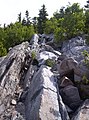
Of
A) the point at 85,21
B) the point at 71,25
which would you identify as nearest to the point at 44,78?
the point at 71,25

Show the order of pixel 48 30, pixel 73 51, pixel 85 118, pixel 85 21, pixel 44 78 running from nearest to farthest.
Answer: pixel 85 118 → pixel 44 78 → pixel 73 51 → pixel 85 21 → pixel 48 30

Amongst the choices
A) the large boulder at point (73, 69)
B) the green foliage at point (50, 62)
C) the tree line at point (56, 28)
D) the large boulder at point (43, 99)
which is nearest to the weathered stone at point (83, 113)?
the large boulder at point (43, 99)

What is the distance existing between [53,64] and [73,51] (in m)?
6.89

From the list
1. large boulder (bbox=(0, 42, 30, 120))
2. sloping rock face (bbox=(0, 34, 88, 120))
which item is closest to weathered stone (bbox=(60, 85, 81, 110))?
sloping rock face (bbox=(0, 34, 88, 120))

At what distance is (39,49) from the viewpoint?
41.9 meters

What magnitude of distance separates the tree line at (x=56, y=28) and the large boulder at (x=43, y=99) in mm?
23154

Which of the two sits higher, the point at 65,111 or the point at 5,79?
the point at 5,79

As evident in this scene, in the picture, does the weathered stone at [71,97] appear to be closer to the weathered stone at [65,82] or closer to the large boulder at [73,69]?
the weathered stone at [65,82]

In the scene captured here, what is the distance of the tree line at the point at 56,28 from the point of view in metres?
48.5

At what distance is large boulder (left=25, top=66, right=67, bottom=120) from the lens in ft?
67.8

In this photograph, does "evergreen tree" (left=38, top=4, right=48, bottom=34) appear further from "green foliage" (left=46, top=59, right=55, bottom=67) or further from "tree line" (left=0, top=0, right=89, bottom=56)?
"green foliage" (left=46, top=59, right=55, bottom=67)

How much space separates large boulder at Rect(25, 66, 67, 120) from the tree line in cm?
Result: 2315

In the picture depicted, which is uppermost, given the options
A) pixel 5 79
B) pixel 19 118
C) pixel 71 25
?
pixel 71 25

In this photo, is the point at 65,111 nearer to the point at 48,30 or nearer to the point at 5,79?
the point at 5,79
